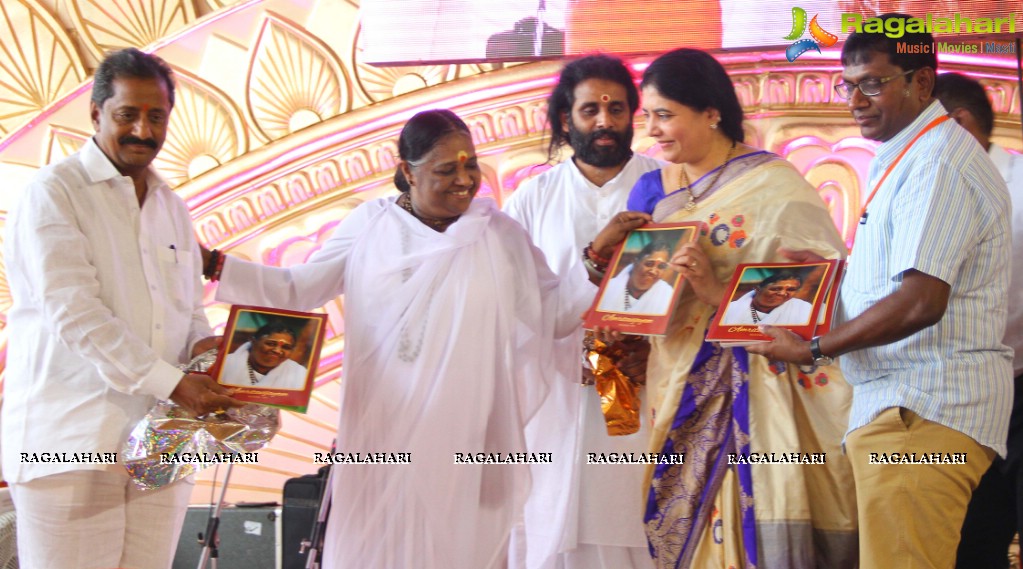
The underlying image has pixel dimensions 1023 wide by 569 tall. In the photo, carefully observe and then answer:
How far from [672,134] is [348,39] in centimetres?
284

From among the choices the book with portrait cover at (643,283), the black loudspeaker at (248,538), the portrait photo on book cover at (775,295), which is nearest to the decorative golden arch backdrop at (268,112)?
the black loudspeaker at (248,538)

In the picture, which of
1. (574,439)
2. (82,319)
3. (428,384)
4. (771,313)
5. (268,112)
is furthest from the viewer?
(268,112)

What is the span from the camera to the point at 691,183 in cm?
292

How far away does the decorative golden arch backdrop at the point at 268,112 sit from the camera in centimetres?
523

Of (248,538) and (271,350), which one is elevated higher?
(271,350)

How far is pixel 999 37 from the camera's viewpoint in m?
4.73

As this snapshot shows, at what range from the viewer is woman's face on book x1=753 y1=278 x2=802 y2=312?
99.1 inches

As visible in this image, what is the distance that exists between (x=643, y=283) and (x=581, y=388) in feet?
2.31

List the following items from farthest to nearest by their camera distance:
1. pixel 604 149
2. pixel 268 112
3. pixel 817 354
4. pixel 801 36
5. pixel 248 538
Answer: pixel 268 112 → pixel 801 36 → pixel 248 538 → pixel 604 149 → pixel 817 354

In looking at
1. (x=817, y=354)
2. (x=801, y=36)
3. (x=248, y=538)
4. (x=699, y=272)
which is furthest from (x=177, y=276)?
(x=801, y=36)

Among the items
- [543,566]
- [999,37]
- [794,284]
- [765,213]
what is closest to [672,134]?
[765,213]

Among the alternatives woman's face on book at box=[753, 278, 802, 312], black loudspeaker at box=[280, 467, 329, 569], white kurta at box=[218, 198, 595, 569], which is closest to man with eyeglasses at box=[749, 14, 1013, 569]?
woman's face on book at box=[753, 278, 802, 312]

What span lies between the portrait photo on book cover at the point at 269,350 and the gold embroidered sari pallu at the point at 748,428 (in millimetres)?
1003

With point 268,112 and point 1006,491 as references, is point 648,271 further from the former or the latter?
point 268,112
